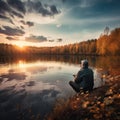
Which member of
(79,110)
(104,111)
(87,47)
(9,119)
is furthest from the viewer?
(87,47)

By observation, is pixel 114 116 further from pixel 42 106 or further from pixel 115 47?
pixel 115 47

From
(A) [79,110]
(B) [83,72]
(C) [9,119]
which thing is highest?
(B) [83,72]

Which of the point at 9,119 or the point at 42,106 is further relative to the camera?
the point at 42,106

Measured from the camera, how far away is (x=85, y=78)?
11.3 metres

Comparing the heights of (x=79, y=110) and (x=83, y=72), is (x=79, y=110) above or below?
below

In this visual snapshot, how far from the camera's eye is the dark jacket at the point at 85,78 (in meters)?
11.2

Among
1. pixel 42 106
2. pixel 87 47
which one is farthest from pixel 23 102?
pixel 87 47

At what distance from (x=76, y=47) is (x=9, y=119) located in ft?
587

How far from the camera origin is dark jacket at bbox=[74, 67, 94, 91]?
1123 centimetres

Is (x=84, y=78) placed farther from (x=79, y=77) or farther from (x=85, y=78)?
(x=79, y=77)

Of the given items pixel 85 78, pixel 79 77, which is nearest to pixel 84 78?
pixel 85 78

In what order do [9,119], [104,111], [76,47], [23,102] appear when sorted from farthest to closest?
[76,47] < [23,102] < [9,119] < [104,111]

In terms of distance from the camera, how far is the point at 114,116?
23.5 ft

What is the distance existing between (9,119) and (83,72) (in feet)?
15.9
